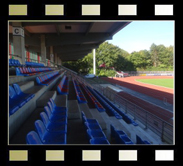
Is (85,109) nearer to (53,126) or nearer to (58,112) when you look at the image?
(58,112)

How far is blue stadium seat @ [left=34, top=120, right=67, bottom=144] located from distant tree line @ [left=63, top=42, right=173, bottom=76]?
29400 millimetres

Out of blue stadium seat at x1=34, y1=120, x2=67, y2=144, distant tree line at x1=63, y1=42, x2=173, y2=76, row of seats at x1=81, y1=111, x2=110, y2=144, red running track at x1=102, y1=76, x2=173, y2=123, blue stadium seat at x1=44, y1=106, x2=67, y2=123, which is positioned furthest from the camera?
distant tree line at x1=63, y1=42, x2=173, y2=76

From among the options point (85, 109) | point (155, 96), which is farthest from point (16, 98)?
point (155, 96)

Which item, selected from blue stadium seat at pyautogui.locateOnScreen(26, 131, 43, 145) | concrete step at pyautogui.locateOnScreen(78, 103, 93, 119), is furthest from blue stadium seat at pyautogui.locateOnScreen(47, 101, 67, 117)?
blue stadium seat at pyautogui.locateOnScreen(26, 131, 43, 145)

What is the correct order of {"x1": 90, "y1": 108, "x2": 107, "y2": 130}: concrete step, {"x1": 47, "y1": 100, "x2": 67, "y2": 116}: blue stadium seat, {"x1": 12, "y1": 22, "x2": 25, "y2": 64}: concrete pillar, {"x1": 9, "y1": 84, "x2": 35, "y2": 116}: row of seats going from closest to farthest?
{"x1": 9, "y1": 84, "x2": 35, "y2": 116}: row of seats, {"x1": 47, "y1": 100, "x2": 67, "y2": 116}: blue stadium seat, {"x1": 90, "y1": 108, "x2": 107, "y2": 130}: concrete step, {"x1": 12, "y1": 22, "x2": 25, "y2": 64}: concrete pillar

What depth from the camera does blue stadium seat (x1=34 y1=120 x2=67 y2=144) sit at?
2.14 meters

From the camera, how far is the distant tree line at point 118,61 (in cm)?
3491

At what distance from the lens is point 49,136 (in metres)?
2.33

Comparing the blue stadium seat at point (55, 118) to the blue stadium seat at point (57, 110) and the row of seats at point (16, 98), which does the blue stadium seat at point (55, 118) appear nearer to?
the blue stadium seat at point (57, 110)

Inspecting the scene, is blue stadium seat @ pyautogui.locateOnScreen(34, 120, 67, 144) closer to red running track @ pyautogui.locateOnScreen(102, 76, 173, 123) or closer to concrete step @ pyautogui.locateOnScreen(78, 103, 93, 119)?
concrete step @ pyautogui.locateOnScreen(78, 103, 93, 119)

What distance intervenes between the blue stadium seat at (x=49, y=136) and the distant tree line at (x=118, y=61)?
29.4 m

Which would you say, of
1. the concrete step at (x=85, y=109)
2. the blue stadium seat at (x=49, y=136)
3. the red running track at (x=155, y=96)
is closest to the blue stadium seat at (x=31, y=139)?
the blue stadium seat at (x=49, y=136)

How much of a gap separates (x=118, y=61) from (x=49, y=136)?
37.9m
